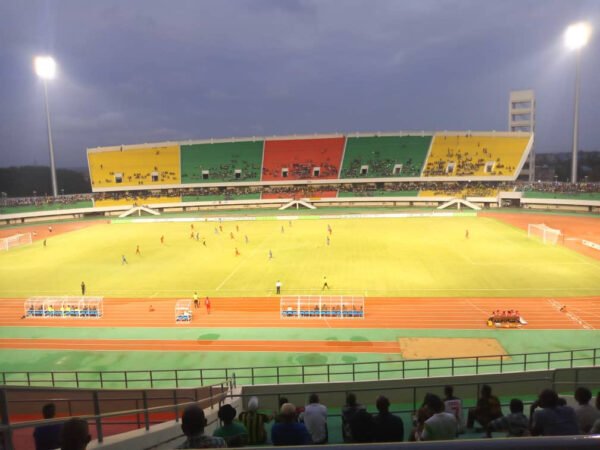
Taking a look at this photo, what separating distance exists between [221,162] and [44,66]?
3106 centimetres

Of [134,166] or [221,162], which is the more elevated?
[221,162]

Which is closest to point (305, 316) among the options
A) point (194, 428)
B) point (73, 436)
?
point (194, 428)

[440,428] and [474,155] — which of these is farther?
[474,155]

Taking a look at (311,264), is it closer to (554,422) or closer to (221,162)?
(554,422)

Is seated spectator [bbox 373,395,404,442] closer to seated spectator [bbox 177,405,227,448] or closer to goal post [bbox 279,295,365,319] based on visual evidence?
seated spectator [bbox 177,405,227,448]

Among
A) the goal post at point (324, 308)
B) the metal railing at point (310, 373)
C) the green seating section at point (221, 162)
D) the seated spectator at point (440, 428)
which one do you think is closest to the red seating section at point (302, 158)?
the green seating section at point (221, 162)

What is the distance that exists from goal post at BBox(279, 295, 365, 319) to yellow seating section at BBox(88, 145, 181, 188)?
203ft

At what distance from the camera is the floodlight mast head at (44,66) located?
61156mm

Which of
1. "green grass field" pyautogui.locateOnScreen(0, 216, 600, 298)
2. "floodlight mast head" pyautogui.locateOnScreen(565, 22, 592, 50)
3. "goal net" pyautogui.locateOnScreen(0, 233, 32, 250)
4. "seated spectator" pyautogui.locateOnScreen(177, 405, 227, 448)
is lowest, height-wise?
"seated spectator" pyautogui.locateOnScreen(177, 405, 227, 448)

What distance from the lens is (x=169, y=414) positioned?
12.6 meters

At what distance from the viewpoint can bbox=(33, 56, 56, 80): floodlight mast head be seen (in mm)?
61156

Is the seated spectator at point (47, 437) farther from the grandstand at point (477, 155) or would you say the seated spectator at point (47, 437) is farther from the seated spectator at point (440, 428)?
the grandstand at point (477, 155)

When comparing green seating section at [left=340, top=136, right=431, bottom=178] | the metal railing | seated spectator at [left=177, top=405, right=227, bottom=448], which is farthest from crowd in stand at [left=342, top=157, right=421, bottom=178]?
seated spectator at [left=177, top=405, right=227, bottom=448]

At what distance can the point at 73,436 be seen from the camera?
2.91 metres
